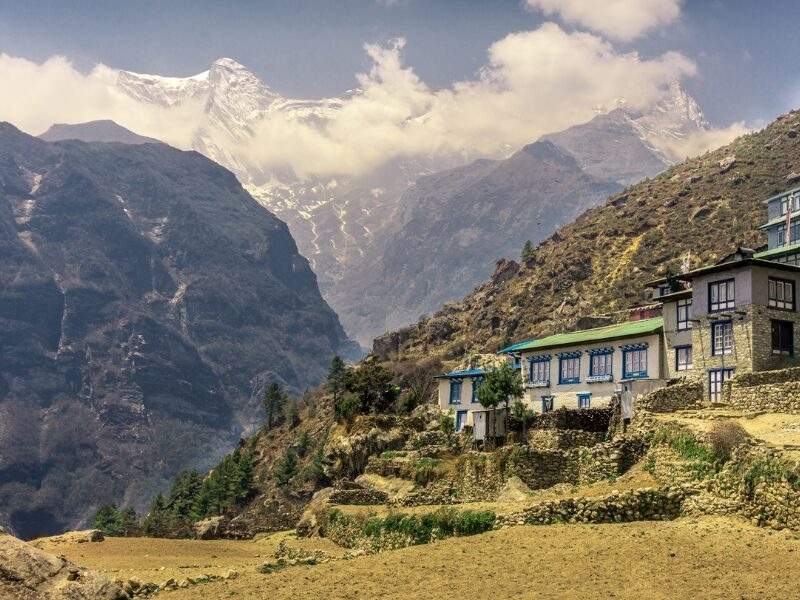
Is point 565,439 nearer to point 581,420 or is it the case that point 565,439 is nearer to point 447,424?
point 581,420

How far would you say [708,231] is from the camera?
13888 cm

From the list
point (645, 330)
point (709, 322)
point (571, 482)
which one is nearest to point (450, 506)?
point (571, 482)

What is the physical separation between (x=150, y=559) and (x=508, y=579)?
20833mm

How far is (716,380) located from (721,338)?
2.25m

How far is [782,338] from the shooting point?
4550 cm

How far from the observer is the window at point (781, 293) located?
4562 centimetres

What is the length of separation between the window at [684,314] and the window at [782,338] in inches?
236

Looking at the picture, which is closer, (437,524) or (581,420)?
(437,524)

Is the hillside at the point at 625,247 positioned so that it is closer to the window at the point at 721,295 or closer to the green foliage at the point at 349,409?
the green foliage at the point at 349,409

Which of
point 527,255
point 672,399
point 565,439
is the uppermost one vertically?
point 527,255

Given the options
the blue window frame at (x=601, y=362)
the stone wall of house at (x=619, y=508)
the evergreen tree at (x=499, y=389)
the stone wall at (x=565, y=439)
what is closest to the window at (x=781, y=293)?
the stone wall at (x=565, y=439)

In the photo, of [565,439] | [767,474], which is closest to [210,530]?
[565,439]

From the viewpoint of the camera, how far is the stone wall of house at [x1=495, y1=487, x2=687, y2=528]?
32281 millimetres

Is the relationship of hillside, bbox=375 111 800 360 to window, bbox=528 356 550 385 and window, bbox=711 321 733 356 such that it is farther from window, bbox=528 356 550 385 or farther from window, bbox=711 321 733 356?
window, bbox=711 321 733 356
